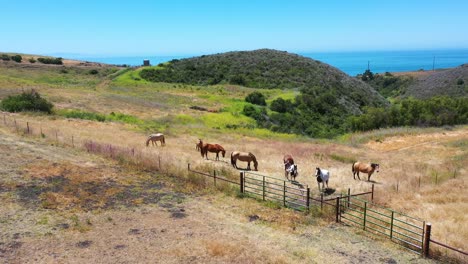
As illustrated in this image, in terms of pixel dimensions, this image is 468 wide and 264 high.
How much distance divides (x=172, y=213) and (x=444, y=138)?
3079 centimetres

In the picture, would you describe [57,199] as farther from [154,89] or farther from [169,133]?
[154,89]

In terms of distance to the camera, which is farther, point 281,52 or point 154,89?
point 281,52

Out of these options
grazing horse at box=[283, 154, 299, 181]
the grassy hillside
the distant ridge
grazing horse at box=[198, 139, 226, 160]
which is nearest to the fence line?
the grassy hillside

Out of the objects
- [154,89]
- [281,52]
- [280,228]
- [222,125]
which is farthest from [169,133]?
[281,52]

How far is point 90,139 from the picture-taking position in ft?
88.1

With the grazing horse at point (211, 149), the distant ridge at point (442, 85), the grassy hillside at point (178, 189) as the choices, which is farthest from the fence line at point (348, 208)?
the distant ridge at point (442, 85)

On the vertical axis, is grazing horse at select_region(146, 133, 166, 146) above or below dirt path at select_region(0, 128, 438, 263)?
above

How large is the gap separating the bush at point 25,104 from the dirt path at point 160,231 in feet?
70.7

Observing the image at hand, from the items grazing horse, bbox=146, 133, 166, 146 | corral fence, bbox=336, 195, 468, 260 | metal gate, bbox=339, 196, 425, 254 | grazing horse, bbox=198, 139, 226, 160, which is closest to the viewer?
corral fence, bbox=336, 195, 468, 260

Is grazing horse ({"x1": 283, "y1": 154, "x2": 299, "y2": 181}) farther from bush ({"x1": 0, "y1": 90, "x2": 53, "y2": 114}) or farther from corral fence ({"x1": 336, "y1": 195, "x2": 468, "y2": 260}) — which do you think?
bush ({"x1": 0, "y1": 90, "x2": 53, "y2": 114})

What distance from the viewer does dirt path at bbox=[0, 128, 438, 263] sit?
1174 cm

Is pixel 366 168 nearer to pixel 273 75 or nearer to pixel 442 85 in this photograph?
pixel 273 75

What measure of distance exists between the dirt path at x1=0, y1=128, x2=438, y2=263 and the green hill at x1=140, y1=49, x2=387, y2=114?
181 ft

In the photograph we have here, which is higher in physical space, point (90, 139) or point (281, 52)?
point (281, 52)
